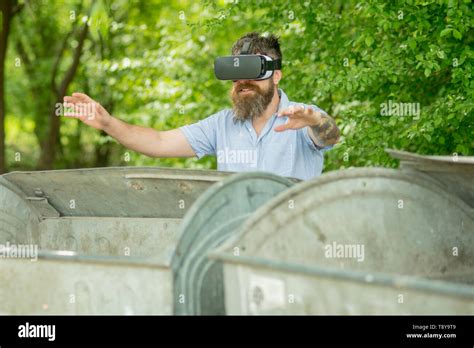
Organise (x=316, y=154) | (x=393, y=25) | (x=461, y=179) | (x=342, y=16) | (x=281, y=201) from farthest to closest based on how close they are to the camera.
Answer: (x=342, y=16) → (x=393, y=25) → (x=316, y=154) → (x=461, y=179) → (x=281, y=201)

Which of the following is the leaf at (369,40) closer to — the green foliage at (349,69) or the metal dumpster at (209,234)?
the green foliage at (349,69)

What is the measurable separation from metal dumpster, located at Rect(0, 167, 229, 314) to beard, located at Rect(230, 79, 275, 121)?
78 cm

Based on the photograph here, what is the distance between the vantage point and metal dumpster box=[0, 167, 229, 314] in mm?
3781

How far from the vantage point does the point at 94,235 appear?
17.7 ft

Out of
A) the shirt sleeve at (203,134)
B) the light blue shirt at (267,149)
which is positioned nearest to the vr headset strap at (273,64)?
the light blue shirt at (267,149)

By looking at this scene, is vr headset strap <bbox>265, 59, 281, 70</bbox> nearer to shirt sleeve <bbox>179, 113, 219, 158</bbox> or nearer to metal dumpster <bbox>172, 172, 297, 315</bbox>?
shirt sleeve <bbox>179, 113, 219, 158</bbox>

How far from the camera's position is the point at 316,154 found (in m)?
5.20

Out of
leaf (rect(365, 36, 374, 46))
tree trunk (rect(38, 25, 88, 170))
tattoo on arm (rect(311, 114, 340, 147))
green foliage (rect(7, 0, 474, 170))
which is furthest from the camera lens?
tree trunk (rect(38, 25, 88, 170))

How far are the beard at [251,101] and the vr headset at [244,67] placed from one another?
0.07 meters

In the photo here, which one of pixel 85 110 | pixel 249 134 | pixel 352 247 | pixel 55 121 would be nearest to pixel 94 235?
pixel 85 110

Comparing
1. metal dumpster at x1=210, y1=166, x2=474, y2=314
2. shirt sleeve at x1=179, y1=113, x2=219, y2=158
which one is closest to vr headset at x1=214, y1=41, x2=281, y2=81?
shirt sleeve at x1=179, y1=113, x2=219, y2=158
